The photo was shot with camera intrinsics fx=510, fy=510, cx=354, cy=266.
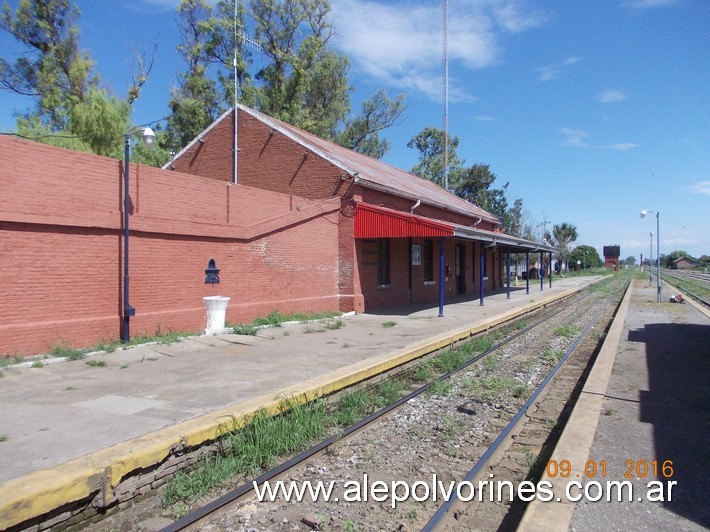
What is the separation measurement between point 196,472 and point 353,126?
3877 cm

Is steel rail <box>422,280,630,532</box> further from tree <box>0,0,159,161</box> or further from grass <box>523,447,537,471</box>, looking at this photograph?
tree <box>0,0,159,161</box>

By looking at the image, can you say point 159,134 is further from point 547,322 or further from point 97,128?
point 547,322

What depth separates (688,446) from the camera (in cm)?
529

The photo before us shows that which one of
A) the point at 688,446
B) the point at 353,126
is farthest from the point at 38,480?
the point at 353,126

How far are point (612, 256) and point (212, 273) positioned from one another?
113521mm

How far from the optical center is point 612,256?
10912 centimetres

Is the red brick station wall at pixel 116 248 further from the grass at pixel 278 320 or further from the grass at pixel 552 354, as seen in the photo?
the grass at pixel 552 354

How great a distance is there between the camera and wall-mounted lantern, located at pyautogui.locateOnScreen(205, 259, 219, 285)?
11.7 meters

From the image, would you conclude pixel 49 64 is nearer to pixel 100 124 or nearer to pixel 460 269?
pixel 100 124

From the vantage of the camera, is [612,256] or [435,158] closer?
[435,158]

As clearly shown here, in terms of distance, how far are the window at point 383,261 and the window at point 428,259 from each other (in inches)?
124

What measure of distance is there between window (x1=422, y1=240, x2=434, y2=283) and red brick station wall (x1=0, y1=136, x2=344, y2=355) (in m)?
8.13

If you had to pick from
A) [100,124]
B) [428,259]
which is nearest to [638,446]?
[428,259]

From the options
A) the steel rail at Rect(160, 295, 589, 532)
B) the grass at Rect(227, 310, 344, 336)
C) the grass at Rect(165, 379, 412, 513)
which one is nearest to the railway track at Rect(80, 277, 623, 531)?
the steel rail at Rect(160, 295, 589, 532)
